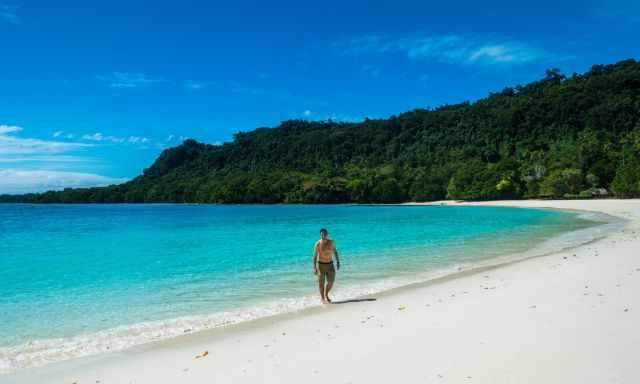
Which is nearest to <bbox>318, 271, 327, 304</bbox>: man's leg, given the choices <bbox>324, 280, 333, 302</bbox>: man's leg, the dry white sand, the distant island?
<bbox>324, 280, 333, 302</bbox>: man's leg

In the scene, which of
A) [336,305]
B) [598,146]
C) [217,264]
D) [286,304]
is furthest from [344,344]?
[598,146]

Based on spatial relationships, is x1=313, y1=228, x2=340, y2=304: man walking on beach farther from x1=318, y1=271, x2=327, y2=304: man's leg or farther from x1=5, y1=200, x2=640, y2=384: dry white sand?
x1=5, y1=200, x2=640, y2=384: dry white sand

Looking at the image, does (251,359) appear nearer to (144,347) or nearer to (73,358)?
(144,347)

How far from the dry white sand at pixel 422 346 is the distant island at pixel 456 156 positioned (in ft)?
218

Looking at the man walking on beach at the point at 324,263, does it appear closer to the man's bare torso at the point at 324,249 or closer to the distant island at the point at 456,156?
the man's bare torso at the point at 324,249

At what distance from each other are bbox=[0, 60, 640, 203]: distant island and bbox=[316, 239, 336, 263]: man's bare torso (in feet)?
220

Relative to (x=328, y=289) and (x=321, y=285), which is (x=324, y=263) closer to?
(x=321, y=285)

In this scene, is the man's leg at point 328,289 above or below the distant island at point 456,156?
below

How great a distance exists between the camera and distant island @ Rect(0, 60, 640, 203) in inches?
3204

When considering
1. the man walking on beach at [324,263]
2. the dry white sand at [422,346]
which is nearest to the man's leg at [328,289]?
the man walking on beach at [324,263]

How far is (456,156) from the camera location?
120750 mm

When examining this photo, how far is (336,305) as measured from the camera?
10.2 m

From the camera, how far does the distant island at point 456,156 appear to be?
8138cm

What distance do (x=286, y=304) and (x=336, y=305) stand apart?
50.5 inches
